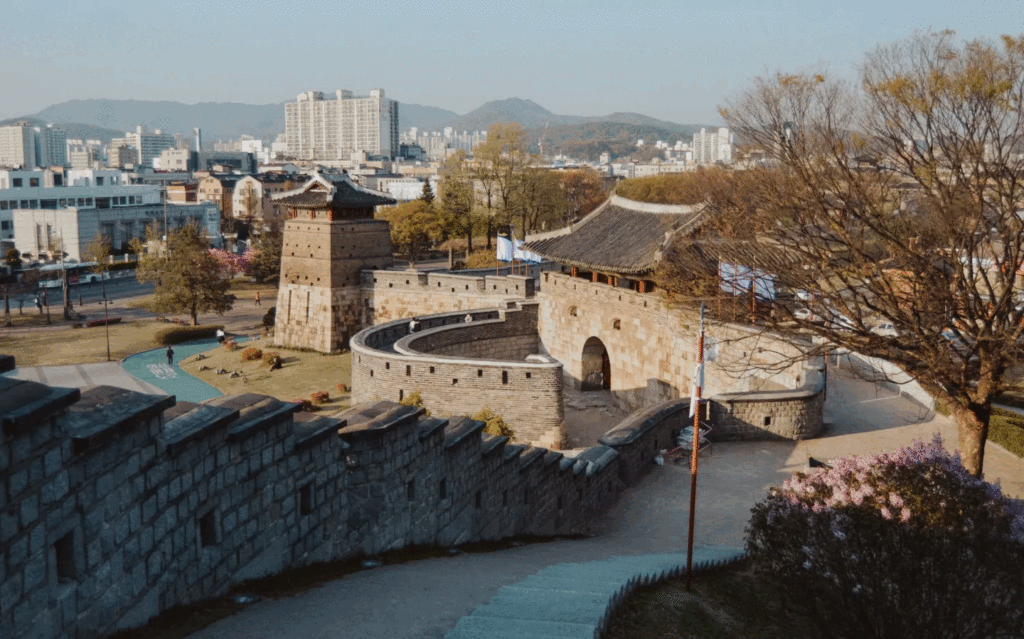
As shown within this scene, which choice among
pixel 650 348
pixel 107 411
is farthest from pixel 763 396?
pixel 107 411

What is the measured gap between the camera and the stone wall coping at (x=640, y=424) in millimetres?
16938

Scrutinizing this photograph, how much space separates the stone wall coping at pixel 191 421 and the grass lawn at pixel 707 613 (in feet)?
11.7

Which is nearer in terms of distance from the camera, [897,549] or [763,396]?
[897,549]

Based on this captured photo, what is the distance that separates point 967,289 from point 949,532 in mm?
5251

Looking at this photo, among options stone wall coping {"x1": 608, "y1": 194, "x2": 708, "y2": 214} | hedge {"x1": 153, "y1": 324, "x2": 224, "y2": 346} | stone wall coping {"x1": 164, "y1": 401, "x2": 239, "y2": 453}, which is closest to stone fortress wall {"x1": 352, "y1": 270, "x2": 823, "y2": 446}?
stone wall coping {"x1": 608, "y1": 194, "x2": 708, "y2": 214}

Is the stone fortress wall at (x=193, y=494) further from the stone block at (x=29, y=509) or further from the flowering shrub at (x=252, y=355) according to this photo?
the flowering shrub at (x=252, y=355)

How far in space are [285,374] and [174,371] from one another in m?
4.16

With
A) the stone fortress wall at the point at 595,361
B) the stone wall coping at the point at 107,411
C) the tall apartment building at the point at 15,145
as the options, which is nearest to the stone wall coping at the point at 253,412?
the stone wall coping at the point at 107,411

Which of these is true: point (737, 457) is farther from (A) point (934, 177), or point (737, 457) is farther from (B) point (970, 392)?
(A) point (934, 177)

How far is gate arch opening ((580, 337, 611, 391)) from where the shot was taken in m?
29.4

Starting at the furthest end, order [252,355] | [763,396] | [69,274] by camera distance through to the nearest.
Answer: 1. [69,274]
2. [252,355]
3. [763,396]

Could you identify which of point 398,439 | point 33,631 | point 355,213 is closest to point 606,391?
point 355,213

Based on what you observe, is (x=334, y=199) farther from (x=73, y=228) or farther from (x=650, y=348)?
(x=73, y=228)

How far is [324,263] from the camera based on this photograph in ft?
120
